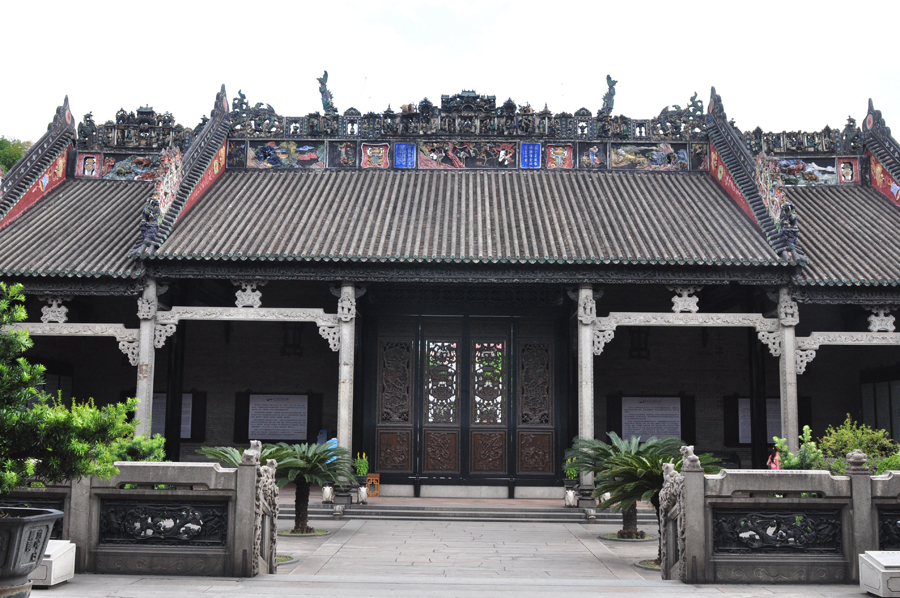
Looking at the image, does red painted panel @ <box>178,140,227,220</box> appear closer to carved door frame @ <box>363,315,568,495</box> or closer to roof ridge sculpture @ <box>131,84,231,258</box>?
roof ridge sculpture @ <box>131,84,231,258</box>

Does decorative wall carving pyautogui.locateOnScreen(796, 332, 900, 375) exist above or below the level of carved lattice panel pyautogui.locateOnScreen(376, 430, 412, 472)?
above

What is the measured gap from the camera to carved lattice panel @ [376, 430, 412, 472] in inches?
592

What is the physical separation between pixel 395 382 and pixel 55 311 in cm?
614

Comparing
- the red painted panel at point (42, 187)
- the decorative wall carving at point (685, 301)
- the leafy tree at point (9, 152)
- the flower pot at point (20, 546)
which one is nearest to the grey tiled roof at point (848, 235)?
the decorative wall carving at point (685, 301)

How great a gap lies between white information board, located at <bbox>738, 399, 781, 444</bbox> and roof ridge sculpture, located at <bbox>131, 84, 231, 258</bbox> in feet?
39.2

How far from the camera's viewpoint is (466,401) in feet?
49.6

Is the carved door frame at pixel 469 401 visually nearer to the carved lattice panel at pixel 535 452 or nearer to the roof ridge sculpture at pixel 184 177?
the carved lattice panel at pixel 535 452

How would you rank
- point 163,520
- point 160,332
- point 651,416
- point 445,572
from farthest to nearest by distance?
1. point 651,416
2. point 160,332
3. point 445,572
4. point 163,520

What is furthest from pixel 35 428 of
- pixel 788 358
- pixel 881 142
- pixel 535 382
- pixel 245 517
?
pixel 881 142

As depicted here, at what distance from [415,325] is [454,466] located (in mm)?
2786

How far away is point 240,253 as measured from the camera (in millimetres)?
13273

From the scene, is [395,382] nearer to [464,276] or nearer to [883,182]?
[464,276]

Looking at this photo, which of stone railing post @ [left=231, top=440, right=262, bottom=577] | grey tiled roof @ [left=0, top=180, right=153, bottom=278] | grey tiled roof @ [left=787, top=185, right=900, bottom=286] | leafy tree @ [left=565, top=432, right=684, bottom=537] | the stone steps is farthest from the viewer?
grey tiled roof @ [left=0, top=180, right=153, bottom=278]

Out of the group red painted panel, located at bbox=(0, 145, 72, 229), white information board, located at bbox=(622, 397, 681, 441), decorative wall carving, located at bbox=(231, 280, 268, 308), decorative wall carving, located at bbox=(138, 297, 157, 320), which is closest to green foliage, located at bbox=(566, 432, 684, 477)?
white information board, located at bbox=(622, 397, 681, 441)
